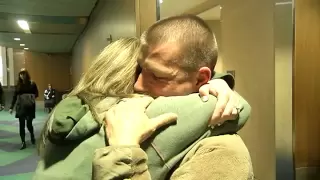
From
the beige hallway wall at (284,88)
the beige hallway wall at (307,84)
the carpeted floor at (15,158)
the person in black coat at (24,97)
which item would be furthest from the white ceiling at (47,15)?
the beige hallway wall at (307,84)

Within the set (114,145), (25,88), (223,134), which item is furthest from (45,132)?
(25,88)

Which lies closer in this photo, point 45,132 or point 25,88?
point 45,132

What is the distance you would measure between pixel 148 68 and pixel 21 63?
18.3 metres

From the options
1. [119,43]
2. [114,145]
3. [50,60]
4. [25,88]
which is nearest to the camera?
[114,145]

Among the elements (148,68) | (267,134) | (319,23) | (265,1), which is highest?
(265,1)

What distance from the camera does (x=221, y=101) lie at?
3.14 feet

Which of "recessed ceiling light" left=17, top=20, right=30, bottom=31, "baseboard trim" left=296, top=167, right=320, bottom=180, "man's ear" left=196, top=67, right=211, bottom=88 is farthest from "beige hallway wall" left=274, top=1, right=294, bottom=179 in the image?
"recessed ceiling light" left=17, top=20, right=30, bottom=31

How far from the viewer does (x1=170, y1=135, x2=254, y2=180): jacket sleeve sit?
0.84 metres

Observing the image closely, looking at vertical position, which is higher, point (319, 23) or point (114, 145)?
point (319, 23)

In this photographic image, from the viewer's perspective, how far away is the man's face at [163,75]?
0.97 meters

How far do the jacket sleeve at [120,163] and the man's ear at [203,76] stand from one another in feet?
0.94

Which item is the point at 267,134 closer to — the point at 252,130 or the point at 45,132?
the point at 252,130

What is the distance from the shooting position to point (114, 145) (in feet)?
2.76

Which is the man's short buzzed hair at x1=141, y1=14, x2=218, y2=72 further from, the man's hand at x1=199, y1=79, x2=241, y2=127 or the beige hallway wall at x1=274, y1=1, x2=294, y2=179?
the beige hallway wall at x1=274, y1=1, x2=294, y2=179
